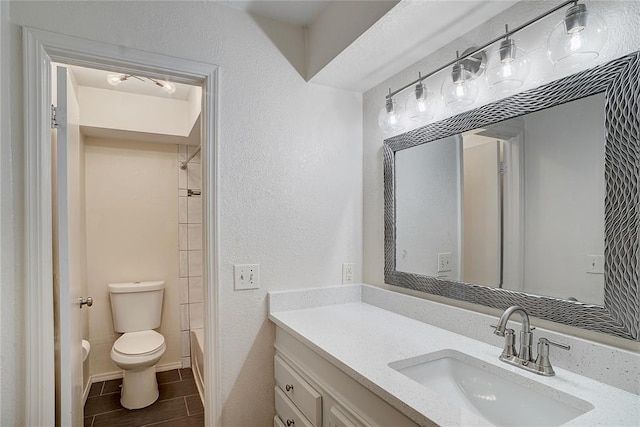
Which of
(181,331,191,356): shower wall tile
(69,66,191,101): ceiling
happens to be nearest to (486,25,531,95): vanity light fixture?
(69,66,191,101): ceiling

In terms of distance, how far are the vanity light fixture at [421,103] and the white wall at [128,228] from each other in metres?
2.38

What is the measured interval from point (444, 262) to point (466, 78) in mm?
738

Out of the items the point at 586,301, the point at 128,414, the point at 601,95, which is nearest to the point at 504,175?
the point at 601,95

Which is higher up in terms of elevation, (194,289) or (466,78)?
(466,78)

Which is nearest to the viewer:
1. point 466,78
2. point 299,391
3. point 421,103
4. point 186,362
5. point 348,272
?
point 466,78

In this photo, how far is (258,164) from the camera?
5.51ft

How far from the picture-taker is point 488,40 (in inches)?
50.3

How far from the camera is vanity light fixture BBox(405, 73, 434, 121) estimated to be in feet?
4.90

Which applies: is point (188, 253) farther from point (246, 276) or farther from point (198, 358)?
point (246, 276)

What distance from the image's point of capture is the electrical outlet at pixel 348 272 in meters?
1.90

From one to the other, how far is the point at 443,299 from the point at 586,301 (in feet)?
1.79

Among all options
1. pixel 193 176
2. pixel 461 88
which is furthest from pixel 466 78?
pixel 193 176

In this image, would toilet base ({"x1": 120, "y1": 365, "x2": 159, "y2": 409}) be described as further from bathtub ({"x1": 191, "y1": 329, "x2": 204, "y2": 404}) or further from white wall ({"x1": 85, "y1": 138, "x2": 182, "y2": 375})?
white wall ({"x1": 85, "y1": 138, "x2": 182, "y2": 375})

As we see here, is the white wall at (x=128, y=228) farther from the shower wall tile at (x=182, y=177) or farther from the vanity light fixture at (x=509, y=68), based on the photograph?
the vanity light fixture at (x=509, y=68)
